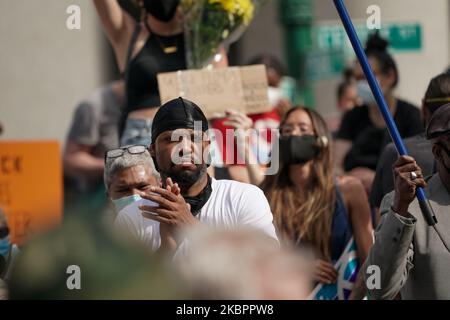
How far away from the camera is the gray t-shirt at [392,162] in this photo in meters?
5.33

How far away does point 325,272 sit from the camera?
5.73 m

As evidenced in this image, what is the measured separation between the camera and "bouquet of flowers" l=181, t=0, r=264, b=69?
20.4ft

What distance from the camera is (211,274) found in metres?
2.71

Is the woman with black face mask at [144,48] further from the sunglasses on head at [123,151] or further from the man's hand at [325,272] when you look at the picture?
the sunglasses on head at [123,151]

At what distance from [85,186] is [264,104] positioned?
8.57ft

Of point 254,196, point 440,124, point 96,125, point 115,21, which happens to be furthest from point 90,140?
point 440,124

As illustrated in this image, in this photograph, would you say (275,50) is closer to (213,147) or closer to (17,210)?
(17,210)

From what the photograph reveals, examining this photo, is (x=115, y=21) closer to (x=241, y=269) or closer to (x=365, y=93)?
(x=365, y=93)

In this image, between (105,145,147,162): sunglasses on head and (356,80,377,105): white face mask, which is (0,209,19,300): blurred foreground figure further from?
(356,80,377,105): white face mask

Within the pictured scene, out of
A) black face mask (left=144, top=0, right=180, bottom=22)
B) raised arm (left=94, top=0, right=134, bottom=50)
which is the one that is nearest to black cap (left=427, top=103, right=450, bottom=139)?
black face mask (left=144, top=0, right=180, bottom=22)

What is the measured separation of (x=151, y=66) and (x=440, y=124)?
198 cm

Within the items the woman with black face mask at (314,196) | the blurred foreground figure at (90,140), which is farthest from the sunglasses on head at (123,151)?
the blurred foreground figure at (90,140)

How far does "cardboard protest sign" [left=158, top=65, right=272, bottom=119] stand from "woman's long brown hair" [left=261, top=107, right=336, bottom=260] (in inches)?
7.4
